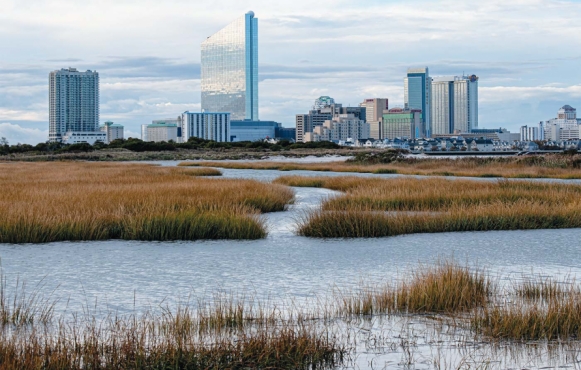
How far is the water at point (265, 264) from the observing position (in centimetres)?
988

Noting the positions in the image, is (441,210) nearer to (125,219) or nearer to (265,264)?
(125,219)

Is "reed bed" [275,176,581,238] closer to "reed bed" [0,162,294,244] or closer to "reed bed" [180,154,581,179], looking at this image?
"reed bed" [0,162,294,244]

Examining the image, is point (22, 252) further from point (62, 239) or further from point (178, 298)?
point (178, 298)

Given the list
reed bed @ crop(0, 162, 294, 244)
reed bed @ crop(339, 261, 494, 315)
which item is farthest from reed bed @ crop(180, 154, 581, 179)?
reed bed @ crop(339, 261, 494, 315)

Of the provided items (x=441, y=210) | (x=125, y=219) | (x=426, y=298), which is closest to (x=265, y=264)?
(x=426, y=298)

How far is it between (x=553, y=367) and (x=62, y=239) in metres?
11.3

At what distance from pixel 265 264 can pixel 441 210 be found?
962 centimetres

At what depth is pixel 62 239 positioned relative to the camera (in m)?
15.4

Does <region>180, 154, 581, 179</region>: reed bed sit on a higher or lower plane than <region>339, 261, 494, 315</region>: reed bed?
higher

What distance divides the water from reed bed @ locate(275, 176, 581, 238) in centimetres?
59

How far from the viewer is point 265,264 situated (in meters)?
12.6

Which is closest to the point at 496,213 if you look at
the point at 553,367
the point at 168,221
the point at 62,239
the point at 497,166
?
the point at 168,221

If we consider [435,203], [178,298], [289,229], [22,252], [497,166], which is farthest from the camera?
[497,166]

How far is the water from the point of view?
988 centimetres
